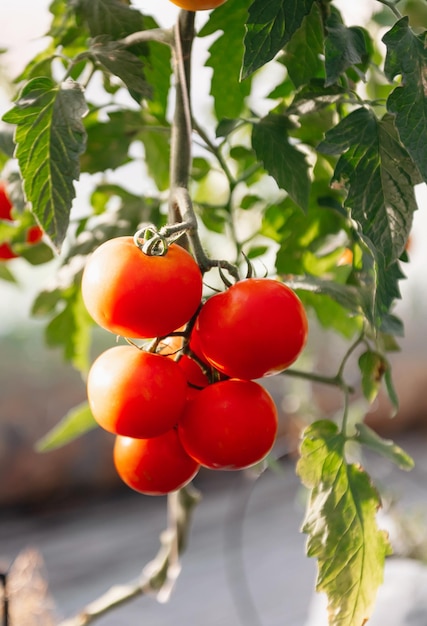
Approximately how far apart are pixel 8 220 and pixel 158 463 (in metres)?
0.24

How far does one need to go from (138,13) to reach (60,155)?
0.13 meters

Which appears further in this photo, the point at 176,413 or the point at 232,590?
the point at 232,590

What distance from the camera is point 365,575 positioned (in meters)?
0.39

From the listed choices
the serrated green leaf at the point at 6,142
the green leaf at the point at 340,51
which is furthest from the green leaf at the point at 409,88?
the serrated green leaf at the point at 6,142

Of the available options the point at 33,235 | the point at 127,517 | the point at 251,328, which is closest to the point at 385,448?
the point at 251,328

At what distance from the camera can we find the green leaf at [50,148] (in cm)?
34

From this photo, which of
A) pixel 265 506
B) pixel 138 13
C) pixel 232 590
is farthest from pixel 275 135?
pixel 265 506

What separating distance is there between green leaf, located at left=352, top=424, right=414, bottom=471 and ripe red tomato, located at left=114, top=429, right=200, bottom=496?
11 cm

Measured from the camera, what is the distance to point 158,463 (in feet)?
1.27

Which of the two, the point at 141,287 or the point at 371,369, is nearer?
the point at 141,287

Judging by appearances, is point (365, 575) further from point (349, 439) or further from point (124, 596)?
point (124, 596)

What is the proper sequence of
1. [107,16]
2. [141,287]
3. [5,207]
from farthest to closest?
[5,207] → [107,16] → [141,287]

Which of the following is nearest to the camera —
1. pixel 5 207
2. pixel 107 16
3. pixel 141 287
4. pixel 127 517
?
pixel 141 287

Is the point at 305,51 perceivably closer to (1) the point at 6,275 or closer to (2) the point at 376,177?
(2) the point at 376,177
